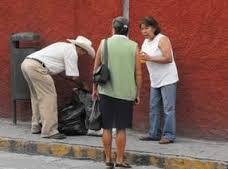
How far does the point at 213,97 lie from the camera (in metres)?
8.23

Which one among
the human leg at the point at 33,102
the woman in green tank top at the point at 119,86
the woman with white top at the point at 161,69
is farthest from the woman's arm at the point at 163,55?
the human leg at the point at 33,102

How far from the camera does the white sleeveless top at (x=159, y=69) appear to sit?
811 centimetres

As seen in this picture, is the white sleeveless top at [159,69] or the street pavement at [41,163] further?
the white sleeveless top at [159,69]

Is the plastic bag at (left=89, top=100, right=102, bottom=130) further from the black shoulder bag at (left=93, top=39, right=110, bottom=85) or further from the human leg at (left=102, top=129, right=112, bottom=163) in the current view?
the black shoulder bag at (left=93, top=39, right=110, bottom=85)

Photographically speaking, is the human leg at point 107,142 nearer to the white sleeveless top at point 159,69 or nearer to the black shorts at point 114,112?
the black shorts at point 114,112

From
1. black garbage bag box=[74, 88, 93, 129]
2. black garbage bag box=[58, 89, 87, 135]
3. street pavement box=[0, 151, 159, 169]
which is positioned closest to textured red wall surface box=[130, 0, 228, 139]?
street pavement box=[0, 151, 159, 169]

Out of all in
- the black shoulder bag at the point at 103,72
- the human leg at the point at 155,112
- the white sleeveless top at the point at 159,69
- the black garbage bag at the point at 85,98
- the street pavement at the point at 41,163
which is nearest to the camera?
the black shoulder bag at the point at 103,72

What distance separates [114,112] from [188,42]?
66.3 inches

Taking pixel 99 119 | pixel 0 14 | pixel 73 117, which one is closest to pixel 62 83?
pixel 73 117

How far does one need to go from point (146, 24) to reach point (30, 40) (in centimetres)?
204

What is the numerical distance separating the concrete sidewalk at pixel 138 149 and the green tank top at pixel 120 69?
0.92 metres

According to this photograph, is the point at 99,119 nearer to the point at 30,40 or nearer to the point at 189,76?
the point at 189,76

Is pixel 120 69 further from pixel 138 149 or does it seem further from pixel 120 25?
pixel 138 149

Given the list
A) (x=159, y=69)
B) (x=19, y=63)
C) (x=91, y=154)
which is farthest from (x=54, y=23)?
(x=91, y=154)
